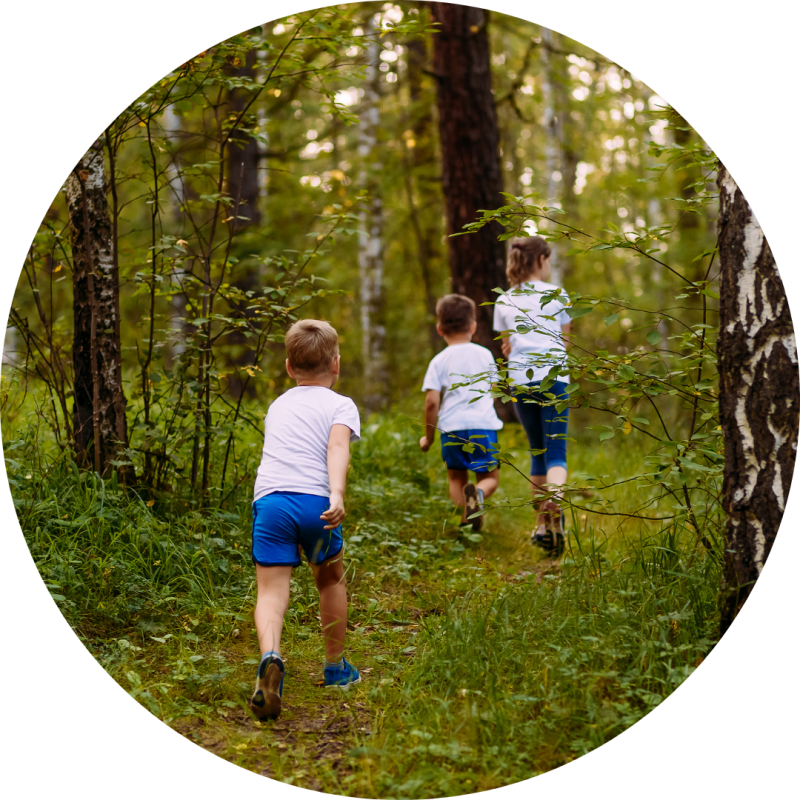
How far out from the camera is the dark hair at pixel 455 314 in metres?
5.46

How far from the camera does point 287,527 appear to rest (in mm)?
3225

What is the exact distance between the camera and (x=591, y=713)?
2.67 metres

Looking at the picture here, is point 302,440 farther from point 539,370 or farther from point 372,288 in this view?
point 372,288

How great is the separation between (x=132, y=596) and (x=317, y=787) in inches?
67.7

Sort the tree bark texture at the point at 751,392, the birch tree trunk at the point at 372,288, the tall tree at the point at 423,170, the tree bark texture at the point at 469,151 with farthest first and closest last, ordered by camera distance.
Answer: the tall tree at the point at 423,170
the birch tree trunk at the point at 372,288
the tree bark texture at the point at 469,151
the tree bark texture at the point at 751,392

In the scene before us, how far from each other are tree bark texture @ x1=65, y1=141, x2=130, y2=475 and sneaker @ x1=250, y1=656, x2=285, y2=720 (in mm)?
2053

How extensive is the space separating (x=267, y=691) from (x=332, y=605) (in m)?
0.54

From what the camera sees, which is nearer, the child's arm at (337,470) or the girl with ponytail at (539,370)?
the child's arm at (337,470)

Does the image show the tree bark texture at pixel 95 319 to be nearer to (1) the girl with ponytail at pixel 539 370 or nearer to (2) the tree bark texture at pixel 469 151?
(1) the girl with ponytail at pixel 539 370

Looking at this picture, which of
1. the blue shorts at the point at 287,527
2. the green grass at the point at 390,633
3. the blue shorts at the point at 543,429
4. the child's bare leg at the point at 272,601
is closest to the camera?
the green grass at the point at 390,633

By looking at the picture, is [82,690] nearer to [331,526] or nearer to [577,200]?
[331,526]

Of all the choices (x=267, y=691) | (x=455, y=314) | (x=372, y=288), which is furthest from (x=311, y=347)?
(x=372, y=288)

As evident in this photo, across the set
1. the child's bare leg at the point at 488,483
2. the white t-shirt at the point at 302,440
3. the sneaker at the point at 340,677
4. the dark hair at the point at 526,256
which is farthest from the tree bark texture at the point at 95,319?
the dark hair at the point at 526,256

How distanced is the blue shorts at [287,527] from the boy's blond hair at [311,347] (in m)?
0.64
